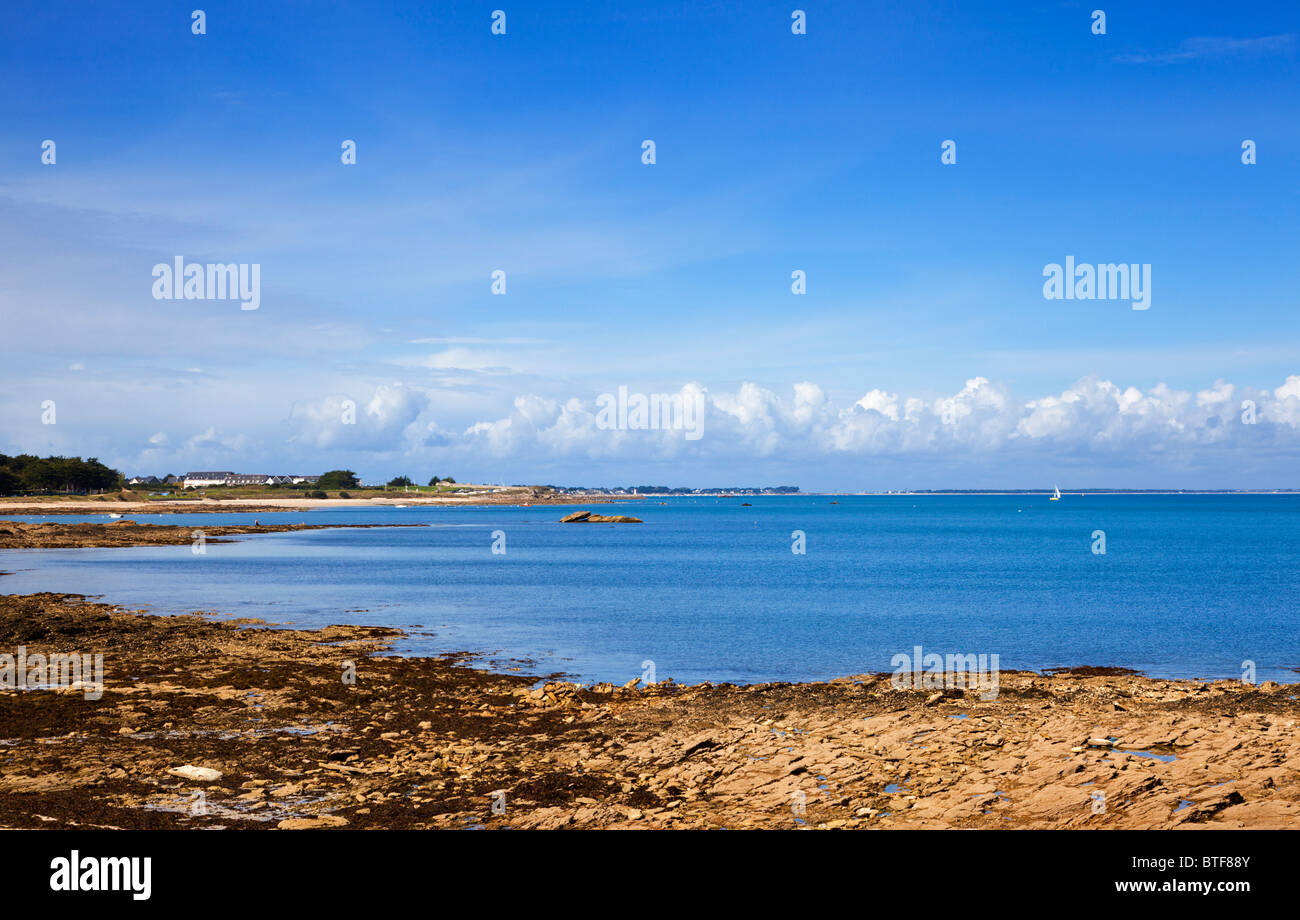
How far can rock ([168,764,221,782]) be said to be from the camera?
15023mm

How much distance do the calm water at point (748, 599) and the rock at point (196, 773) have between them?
1296 centimetres

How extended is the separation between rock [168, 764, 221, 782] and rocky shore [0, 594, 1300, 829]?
44 millimetres

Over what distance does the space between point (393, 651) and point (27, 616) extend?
14910mm

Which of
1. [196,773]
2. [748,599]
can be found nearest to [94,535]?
[748,599]

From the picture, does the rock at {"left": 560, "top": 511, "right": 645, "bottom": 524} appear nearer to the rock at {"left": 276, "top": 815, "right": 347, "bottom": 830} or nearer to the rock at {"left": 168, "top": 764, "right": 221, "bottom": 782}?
the rock at {"left": 168, "top": 764, "right": 221, "bottom": 782}

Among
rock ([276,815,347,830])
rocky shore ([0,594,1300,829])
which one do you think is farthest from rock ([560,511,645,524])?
rock ([276,815,347,830])

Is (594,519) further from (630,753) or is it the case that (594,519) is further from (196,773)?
(196,773)

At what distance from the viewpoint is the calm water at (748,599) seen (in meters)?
32.1

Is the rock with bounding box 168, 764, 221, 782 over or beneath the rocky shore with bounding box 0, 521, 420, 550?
over

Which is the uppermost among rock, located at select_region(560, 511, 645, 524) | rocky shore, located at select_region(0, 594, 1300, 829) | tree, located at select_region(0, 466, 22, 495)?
tree, located at select_region(0, 466, 22, 495)

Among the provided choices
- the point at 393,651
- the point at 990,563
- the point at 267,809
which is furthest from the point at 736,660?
the point at 990,563

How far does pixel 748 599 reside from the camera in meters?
50.3

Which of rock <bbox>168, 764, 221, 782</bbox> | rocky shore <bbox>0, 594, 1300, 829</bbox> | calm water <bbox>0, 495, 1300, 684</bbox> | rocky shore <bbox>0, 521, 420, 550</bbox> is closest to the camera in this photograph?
rocky shore <bbox>0, 594, 1300, 829</bbox>
